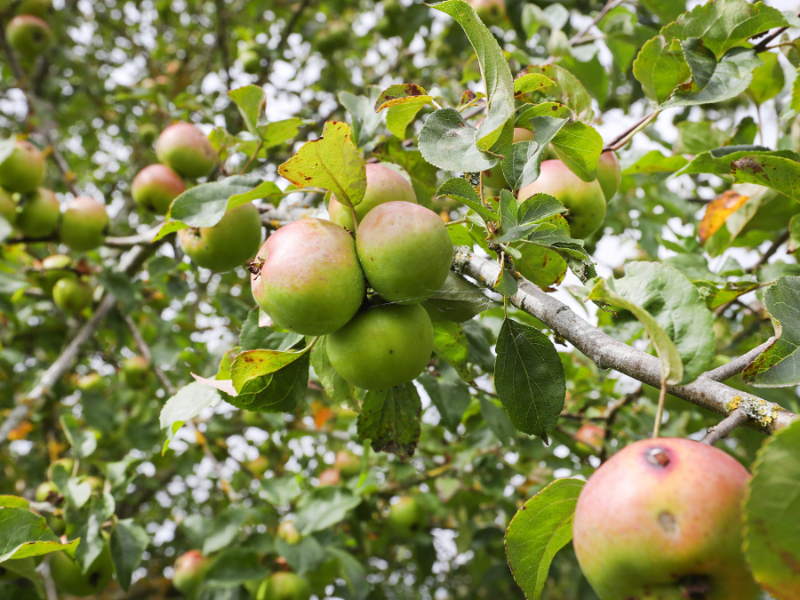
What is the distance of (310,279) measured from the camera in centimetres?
86

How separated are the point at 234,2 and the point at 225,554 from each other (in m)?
3.93

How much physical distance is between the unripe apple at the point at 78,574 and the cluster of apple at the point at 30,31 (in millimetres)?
3297

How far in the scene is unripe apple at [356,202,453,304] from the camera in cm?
86

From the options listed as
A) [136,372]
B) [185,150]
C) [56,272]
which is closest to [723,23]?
[185,150]

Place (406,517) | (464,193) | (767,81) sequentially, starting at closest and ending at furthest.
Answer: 1. (464,193)
2. (767,81)
3. (406,517)

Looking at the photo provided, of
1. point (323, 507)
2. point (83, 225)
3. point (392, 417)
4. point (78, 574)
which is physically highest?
point (83, 225)

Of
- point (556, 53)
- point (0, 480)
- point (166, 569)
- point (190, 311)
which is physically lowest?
point (166, 569)

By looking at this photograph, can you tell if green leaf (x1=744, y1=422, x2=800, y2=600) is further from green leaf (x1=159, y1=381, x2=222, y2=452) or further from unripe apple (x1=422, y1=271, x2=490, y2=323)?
green leaf (x1=159, y1=381, x2=222, y2=452)

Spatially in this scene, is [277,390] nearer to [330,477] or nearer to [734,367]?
[734,367]

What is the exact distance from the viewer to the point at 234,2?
4.07 metres

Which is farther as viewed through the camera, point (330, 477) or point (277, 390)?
point (330, 477)

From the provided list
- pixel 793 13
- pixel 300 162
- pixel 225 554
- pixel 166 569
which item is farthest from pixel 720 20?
pixel 166 569

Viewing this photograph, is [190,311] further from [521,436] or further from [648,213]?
[648,213]

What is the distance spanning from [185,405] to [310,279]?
57cm
